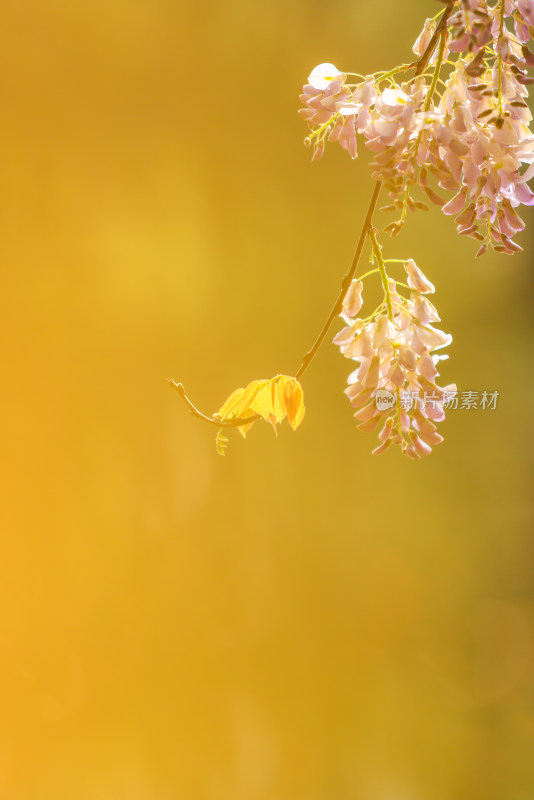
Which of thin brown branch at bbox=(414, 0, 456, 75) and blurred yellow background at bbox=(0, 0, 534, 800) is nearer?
thin brown branch at bbox=(414, 0, 456, 75)

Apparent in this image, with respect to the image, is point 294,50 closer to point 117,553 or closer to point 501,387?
point 501,387

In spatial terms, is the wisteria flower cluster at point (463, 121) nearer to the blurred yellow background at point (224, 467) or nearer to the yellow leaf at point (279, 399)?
the yellow leaf at point (279, 399)

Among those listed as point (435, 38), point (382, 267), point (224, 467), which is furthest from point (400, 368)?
point (224, 467)

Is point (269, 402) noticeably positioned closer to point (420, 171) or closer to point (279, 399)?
point (279, 399)

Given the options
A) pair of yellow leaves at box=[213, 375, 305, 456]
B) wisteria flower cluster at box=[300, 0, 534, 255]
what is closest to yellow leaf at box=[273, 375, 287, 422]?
pair of yellow leaves at box=[213, 375, 305, 456]

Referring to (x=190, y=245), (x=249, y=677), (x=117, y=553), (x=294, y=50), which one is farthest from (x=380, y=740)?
(x=294, y=50)

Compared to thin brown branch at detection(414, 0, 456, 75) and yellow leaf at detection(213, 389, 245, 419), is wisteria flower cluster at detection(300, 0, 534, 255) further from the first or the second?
yellow leaf at detection(213, 389, 245, 419)

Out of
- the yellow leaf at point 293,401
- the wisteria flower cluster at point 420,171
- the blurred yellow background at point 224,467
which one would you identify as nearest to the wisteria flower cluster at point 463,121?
the wisteria flower cluster at point 420,171
